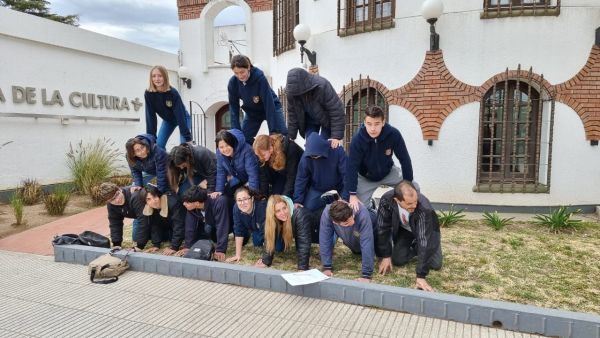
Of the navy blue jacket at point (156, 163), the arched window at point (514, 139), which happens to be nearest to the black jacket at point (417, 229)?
the navy blue jacket at point (156, 163)

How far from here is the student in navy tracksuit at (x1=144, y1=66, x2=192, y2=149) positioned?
525 centimetres

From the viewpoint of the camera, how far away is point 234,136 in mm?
4590

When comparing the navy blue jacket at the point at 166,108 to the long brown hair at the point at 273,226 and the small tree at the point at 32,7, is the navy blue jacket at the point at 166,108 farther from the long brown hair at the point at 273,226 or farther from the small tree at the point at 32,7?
the small tree at the point at 32,7

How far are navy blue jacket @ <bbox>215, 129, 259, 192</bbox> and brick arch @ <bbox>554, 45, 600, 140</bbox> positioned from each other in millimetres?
5489

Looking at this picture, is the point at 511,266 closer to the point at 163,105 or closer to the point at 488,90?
the point at 488,90

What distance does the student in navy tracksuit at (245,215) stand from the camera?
4.46 metres

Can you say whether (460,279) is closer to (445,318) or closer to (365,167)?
(445,318)

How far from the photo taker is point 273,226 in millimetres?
4230

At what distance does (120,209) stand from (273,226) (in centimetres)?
215

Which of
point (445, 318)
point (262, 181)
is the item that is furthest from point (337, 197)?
point (445, 318)

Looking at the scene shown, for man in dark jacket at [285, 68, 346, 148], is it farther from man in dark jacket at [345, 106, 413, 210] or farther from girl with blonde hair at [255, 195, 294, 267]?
girl with blonde hair at [255, 195, 294, 267]

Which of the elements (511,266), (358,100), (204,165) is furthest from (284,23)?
(511,266)

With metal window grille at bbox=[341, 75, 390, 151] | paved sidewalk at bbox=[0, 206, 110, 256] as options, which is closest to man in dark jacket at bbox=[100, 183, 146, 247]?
paved sidewalk at bbox=[0, 206, 110, 256]

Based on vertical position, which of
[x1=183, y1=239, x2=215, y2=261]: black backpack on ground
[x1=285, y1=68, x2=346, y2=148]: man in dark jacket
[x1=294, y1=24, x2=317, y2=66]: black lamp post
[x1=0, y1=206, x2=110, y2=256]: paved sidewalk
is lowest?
[x1=0, y1=206, x2=110, y2=256]: paved sidewalk
